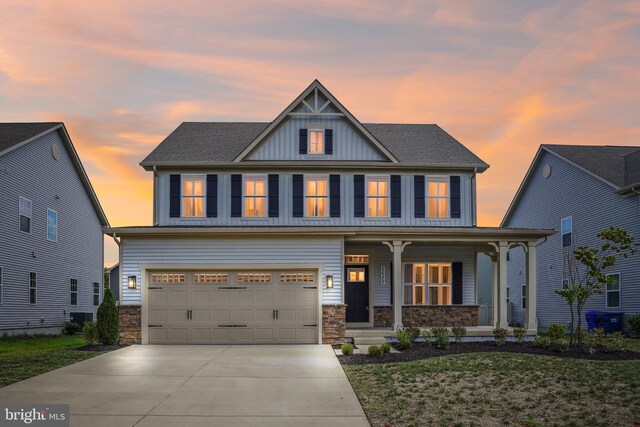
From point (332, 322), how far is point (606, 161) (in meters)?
15.6

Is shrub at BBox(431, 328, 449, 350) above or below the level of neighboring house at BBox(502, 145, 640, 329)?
below

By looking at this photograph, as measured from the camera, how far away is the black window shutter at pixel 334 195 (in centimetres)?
2281

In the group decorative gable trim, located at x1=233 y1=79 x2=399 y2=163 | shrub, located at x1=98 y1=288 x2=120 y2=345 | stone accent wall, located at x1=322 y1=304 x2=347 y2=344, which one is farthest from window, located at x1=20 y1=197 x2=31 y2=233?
stone accent wall, located at x1=322 y1=304 x2=347 y2=344

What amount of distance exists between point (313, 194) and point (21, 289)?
12.2 m

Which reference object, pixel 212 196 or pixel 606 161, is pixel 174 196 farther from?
pixel 606 161

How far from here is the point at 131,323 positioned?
66.1 ft

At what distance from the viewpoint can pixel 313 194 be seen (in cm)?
2294

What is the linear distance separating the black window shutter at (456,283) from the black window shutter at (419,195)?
2431mm

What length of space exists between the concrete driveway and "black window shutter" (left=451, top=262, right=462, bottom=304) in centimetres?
793

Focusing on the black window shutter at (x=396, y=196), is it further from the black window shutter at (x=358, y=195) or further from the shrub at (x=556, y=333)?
the shrub at (x=556, y=333)

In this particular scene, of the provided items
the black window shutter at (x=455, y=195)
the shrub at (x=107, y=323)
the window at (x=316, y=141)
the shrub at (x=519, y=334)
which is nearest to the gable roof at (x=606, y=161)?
the black window shutter at (x=455, y=195)

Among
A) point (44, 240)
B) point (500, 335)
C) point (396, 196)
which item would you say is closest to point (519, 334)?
point (500, 335)

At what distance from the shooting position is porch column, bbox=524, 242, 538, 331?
20844 millimetres

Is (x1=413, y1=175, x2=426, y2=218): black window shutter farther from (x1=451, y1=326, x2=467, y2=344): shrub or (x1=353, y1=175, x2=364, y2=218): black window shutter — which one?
(x1=451, y1=326, x2=467, y2=344): shrub
